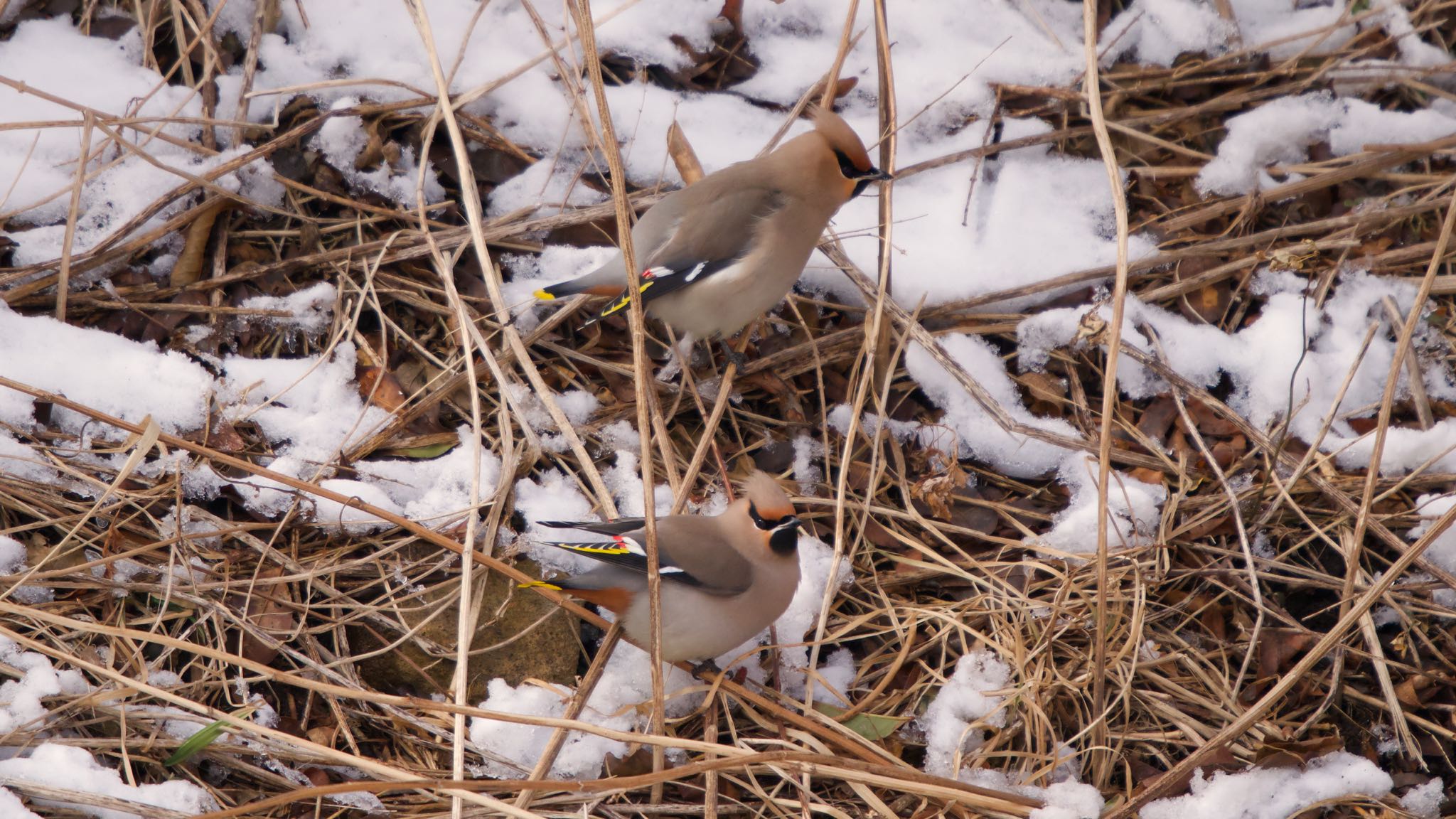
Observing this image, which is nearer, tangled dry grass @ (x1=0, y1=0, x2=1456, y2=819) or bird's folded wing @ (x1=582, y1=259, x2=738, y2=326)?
tangled dry grass @ (x1=0, y1=0, x2=1456, y2=819)

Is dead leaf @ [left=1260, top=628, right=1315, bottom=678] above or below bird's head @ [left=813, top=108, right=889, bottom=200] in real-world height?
below

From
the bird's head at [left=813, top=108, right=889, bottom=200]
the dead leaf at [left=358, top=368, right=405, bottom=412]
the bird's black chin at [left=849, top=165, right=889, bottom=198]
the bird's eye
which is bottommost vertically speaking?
the bird's eye

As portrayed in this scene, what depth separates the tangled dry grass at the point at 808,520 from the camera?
2.57 metres

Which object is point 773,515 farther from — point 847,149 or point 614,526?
point 847,149

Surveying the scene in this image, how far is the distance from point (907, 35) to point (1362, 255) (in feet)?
5.67

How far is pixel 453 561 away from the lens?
295 cm

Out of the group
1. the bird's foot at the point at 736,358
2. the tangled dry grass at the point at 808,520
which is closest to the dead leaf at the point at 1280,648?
the tangled dry grass at the point at 808,520

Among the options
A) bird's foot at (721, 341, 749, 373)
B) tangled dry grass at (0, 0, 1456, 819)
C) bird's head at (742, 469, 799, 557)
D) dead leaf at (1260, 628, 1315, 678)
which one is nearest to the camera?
tangled dry grass at (0, 0, 1456, 819)

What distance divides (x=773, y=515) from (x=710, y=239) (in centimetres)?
90

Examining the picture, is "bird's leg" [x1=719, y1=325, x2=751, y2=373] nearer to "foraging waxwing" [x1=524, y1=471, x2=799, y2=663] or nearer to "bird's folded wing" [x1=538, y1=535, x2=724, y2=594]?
"foraging waxwing" [x1=524, y1=471, x2=799, y2=663]

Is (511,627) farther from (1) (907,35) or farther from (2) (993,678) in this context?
(1) (907,35)

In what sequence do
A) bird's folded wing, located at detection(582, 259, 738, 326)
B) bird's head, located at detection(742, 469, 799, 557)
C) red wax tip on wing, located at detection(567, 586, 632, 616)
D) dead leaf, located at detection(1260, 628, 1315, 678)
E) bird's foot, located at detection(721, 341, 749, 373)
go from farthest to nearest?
bird's foot, located at detection(721, 341, 749, 373) < bird's folded wing, located at detection(582, 259, 738, 326) < dead leaf, located at detection(1260, 628, 1315, 678) < bird's head, located at detection(742, 469, 799, 557) < red wax tip on wing, located at detection(567, 586, 632, 616)

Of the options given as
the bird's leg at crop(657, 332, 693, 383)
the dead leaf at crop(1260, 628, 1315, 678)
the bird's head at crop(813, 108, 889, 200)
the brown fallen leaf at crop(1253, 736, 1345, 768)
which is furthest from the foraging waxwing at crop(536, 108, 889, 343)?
the brown fallen leaf at crop(1253, 736, 1345, 768)

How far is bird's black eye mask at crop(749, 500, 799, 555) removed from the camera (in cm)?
279
